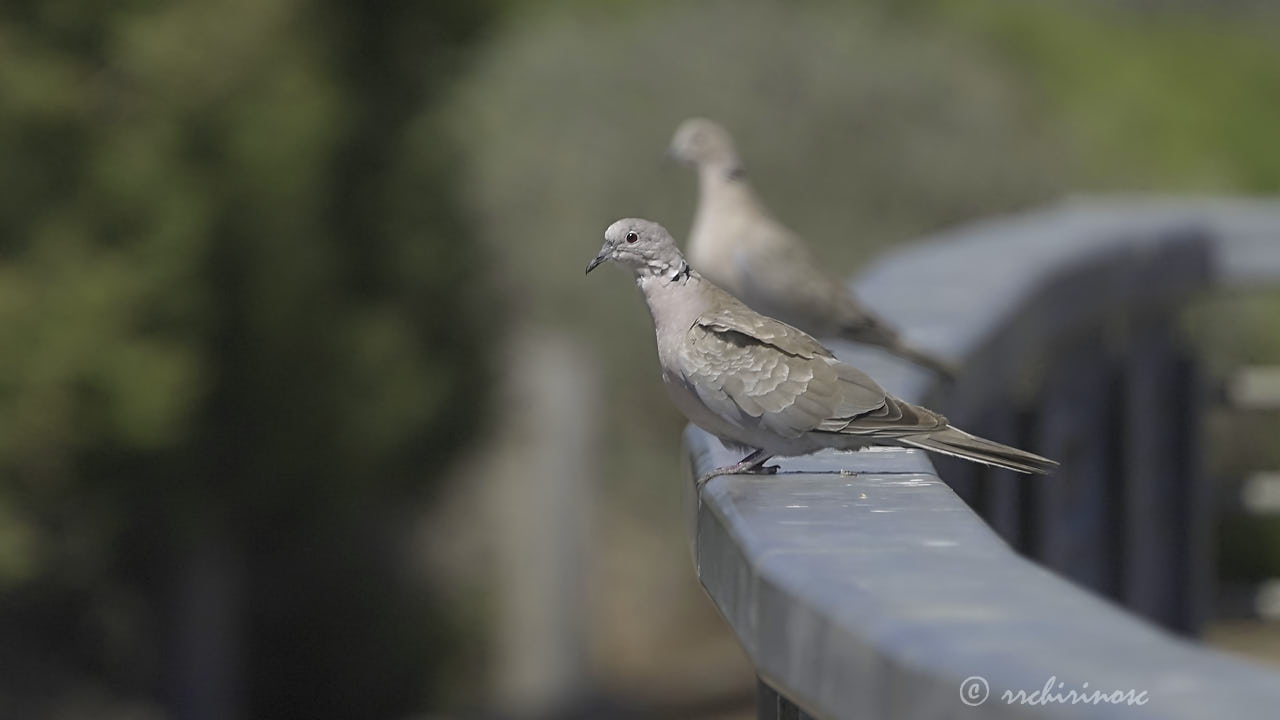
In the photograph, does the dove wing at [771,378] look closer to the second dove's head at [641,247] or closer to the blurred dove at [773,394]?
the blurred dove at [773,394]

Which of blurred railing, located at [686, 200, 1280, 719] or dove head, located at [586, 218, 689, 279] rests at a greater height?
dove head, located at [586, 218, 689, 279]

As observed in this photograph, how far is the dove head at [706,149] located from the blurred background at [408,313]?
211 inches

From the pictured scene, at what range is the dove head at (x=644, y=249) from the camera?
10.6 ft

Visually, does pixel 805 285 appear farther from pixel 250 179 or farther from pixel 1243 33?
pixel 1243 33

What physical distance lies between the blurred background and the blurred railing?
5.85m

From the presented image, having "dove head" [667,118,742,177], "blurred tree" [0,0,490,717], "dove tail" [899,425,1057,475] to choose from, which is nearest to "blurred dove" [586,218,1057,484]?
"dove tail" [899,425,1057,475]

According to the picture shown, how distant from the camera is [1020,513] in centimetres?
419

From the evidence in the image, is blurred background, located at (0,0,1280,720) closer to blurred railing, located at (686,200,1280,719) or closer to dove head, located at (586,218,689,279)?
blurred railing, located at (686,200,1280,719)

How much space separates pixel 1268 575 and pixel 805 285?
924cm

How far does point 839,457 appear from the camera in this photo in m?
2.87

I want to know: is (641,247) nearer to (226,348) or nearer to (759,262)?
(759,262)

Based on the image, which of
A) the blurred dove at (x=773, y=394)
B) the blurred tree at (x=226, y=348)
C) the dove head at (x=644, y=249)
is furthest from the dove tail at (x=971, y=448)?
the blurred tree at (x=226, y=348)

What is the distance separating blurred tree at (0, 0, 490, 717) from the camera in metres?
10.2

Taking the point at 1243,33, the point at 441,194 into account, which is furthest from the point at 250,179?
the point at 1243,33
